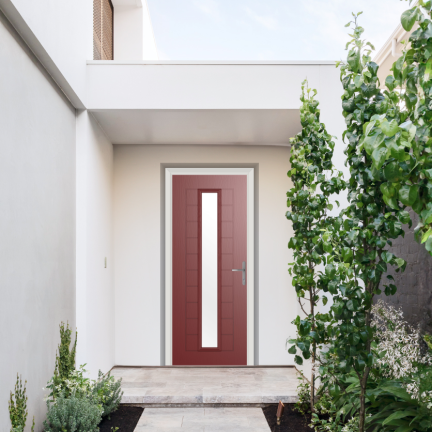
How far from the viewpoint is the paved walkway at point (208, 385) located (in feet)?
10.9

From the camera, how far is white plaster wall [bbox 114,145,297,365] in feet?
13.9

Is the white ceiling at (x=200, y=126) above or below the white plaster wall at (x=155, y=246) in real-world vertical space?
above

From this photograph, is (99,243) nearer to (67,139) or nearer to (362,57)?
(67,139)

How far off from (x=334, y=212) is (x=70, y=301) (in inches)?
84.1

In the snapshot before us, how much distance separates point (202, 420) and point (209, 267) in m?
1.66

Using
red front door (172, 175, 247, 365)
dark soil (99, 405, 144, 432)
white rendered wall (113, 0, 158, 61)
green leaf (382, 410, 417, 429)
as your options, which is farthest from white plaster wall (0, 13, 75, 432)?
white rendered wall (113, 0, 158, 61)

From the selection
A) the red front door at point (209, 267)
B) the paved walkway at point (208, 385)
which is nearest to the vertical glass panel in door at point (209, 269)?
the red front door at point (209, 267)

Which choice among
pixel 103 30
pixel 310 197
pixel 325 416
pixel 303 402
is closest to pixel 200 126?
pixel 310 197

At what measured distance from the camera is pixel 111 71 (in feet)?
10.7

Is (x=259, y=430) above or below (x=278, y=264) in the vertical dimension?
below

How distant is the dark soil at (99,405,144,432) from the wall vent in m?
3.10

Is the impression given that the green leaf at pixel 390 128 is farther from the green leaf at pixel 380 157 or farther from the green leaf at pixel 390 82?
the green leaf at pixel 390 82

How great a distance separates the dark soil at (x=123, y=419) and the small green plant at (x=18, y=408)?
3.16ft

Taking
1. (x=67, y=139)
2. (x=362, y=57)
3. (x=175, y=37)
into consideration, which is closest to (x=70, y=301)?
(x=67, y=139)
